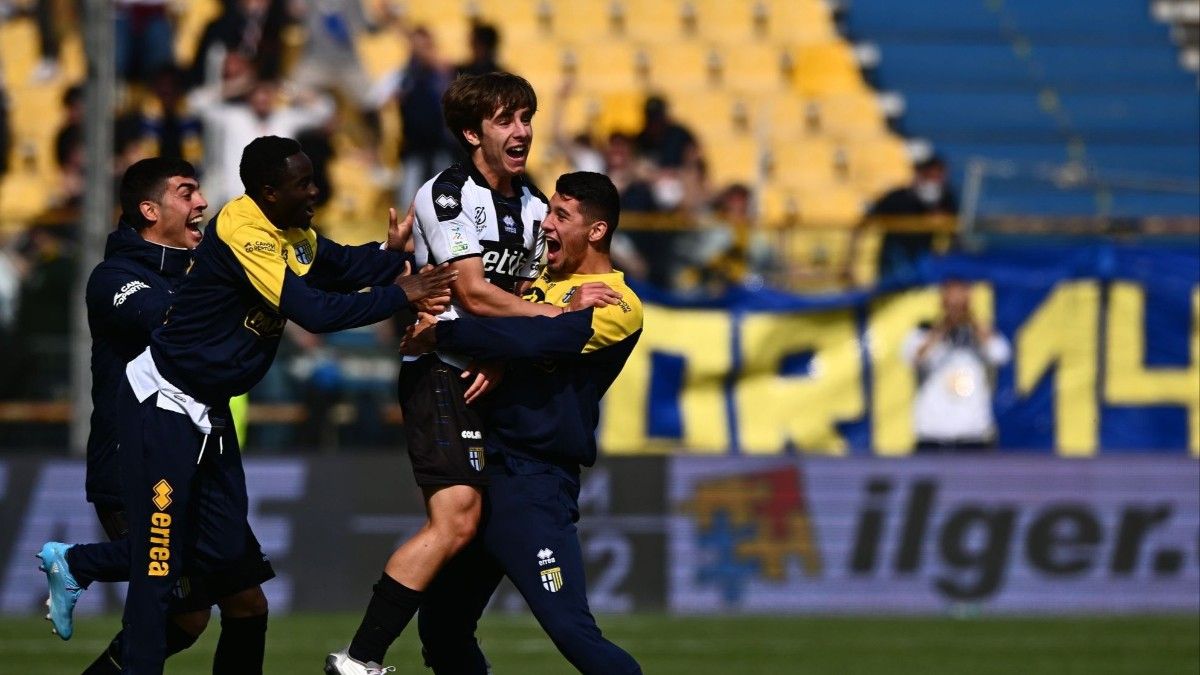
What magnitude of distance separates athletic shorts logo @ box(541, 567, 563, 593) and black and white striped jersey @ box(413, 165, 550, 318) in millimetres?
1042

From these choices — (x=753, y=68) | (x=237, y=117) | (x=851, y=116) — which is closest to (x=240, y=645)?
(x=237, y=117)

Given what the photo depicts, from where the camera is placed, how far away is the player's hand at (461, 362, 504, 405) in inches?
300

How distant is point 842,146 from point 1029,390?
5.97 metres

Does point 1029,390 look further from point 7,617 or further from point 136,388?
point 136,388

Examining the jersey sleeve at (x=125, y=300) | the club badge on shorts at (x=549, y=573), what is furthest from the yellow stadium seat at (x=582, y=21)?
the club badge on shorts at (x=549, y=573)

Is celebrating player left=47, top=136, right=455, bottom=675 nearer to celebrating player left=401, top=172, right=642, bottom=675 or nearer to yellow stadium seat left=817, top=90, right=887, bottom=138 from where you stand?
celebrating player left=401, top=172, right=642, bottom=675

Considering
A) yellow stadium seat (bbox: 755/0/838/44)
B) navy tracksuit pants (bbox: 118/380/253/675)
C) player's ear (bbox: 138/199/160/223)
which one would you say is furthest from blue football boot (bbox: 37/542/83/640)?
yellow stadium seat (bbox: 755/0/838/44)

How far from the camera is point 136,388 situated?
7695 mm

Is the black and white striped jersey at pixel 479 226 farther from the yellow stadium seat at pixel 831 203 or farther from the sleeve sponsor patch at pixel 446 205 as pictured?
the yellow stadium seat at pixel 831 203

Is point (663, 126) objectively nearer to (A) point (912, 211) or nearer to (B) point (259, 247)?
(A) point (912, 211)

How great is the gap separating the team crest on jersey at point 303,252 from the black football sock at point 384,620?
1211 millimetres

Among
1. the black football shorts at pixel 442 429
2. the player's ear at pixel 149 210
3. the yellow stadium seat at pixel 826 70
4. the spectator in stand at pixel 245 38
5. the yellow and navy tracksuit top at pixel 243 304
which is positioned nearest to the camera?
the yellow and navy tracksuit top at pixel 243 304

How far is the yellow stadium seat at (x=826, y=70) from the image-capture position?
21.2 meters

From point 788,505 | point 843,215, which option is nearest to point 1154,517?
point 788,505
